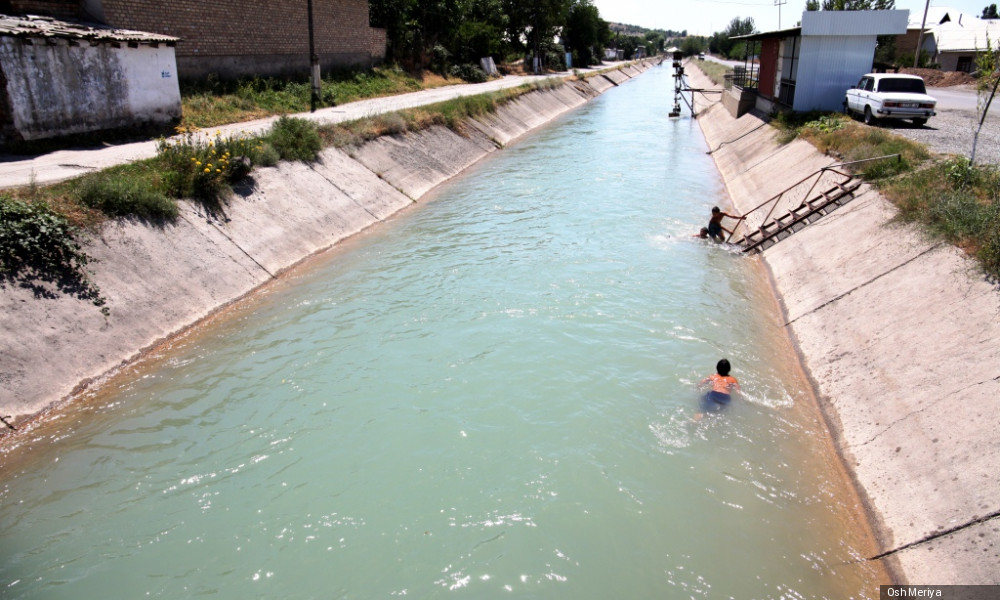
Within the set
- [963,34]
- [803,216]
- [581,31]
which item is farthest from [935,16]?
[803,216]

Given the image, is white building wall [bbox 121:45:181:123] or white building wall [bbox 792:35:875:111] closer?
Result: white building wall [bbox 121:45:181:123]

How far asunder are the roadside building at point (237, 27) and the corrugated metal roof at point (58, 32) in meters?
2.48

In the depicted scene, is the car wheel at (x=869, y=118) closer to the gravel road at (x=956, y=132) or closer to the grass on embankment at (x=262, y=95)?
the gravel road at (x=956, y=132)

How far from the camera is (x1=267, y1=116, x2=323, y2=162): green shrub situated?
19.0 m

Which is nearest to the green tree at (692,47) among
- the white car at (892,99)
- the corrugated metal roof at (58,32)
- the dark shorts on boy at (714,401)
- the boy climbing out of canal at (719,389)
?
the white car at (892,99)

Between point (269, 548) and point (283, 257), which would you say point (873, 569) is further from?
point (283, 257)

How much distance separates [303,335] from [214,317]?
2214 millimetres

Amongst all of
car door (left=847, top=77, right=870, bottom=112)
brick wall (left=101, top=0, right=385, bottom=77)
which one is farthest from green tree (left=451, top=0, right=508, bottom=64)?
car door (left=847, top=77, right=870, bottom=112)

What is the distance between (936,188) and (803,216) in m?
3.50

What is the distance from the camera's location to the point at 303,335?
1190 centimetres

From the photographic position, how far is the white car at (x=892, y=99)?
22.4 metres

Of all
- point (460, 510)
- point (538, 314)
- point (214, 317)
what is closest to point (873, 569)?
point (460, 510)

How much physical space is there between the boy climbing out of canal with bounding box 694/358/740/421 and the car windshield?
64.1 ft

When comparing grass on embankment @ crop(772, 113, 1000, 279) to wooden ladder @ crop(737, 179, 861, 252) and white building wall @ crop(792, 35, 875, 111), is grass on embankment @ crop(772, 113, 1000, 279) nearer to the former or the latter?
wooden ladder @ crop(737, 179, 861, 252)
